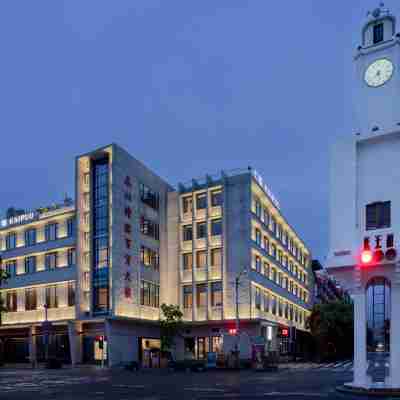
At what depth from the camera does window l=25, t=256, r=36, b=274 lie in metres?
69.6

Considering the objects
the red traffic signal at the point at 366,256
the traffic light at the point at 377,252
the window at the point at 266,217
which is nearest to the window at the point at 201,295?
the window at the point at 266,217

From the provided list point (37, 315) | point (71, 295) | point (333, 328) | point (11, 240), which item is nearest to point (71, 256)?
point (71, 295)

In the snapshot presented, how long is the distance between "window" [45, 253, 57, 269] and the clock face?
163 feet

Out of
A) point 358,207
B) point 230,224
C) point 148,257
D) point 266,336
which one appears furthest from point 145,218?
point 358,207

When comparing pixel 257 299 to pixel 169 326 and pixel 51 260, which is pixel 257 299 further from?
pixel 51 260

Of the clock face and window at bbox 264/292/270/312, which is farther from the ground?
the clock face

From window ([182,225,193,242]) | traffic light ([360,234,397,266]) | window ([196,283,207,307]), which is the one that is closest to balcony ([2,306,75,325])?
window ([196,283,207,307])

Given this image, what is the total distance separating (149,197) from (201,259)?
10282mm

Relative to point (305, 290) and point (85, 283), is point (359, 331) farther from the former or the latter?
point (305, 290)

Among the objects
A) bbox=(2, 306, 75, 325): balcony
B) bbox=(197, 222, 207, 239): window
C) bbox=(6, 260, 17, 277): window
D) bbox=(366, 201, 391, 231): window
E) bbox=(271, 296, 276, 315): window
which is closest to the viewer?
bbox=(366, 201, 391, 231): window

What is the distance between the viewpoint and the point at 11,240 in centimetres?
7356

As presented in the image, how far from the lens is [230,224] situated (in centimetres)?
6681

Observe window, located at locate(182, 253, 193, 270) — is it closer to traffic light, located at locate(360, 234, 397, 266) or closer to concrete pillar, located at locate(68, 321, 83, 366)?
concrete pillar, located at locate(68, 321, 83, 366)

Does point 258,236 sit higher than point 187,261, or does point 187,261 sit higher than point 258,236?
point 258,236
